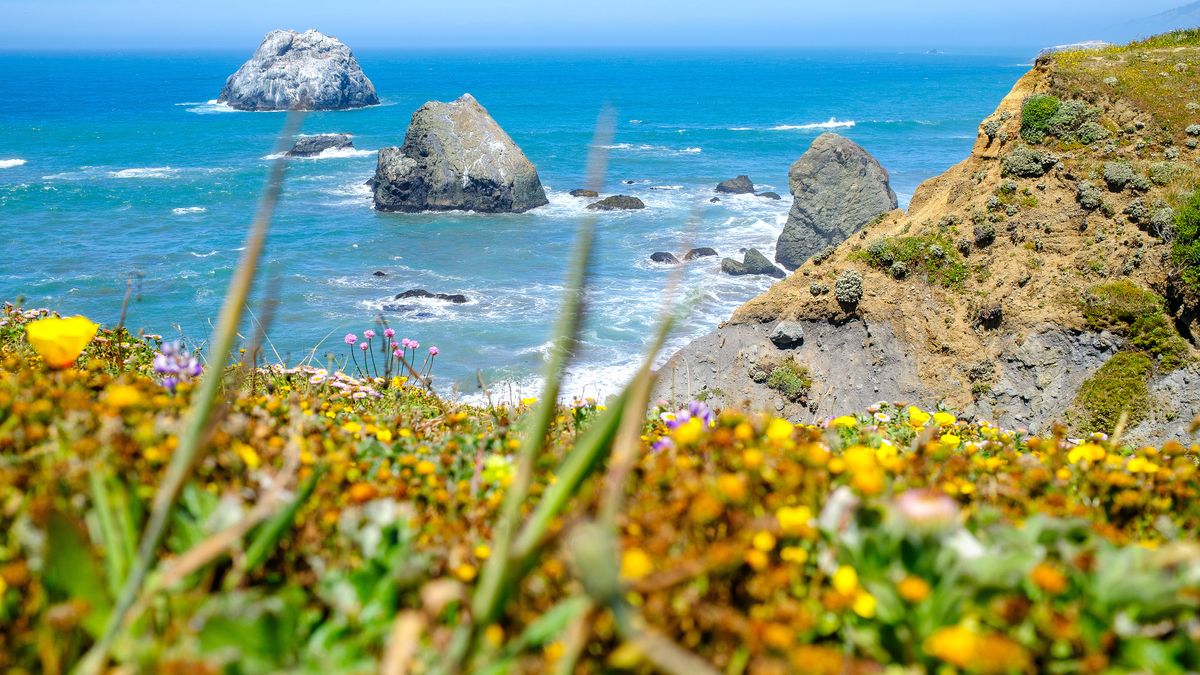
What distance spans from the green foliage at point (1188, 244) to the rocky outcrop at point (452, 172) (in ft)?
142

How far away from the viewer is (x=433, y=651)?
2.10 meters

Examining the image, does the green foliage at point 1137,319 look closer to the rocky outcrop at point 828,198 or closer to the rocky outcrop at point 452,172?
the rocky outcrop at point 828,198

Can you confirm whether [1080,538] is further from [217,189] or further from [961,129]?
[961,129]

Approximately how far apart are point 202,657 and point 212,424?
552 millimetres

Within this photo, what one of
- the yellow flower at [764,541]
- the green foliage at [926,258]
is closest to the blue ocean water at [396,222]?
the yellow flower at [764,541]

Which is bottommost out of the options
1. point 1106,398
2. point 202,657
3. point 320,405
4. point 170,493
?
point 1106,398

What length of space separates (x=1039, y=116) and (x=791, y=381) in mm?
7355

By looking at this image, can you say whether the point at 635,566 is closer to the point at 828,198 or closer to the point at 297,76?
the point at 828,198

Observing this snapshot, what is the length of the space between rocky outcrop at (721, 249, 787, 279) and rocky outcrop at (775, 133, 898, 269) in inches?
83.9

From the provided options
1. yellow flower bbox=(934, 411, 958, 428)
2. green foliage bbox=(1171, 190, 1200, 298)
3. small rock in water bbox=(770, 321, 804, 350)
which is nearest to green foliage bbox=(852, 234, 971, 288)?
small rock in water bbox=(770, 321, 804, 350)

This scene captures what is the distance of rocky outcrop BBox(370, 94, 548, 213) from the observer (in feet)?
181

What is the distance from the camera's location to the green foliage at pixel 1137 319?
14.5 metres

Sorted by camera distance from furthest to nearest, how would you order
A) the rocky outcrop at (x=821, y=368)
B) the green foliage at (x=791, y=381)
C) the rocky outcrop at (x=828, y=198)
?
the rocky outcrop at (x=828, y=198)
the green foliage at (x=791, y=381)
the rocky outcrop at (x=821, y=368)

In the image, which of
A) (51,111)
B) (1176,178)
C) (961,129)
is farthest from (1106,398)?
(51,111)
